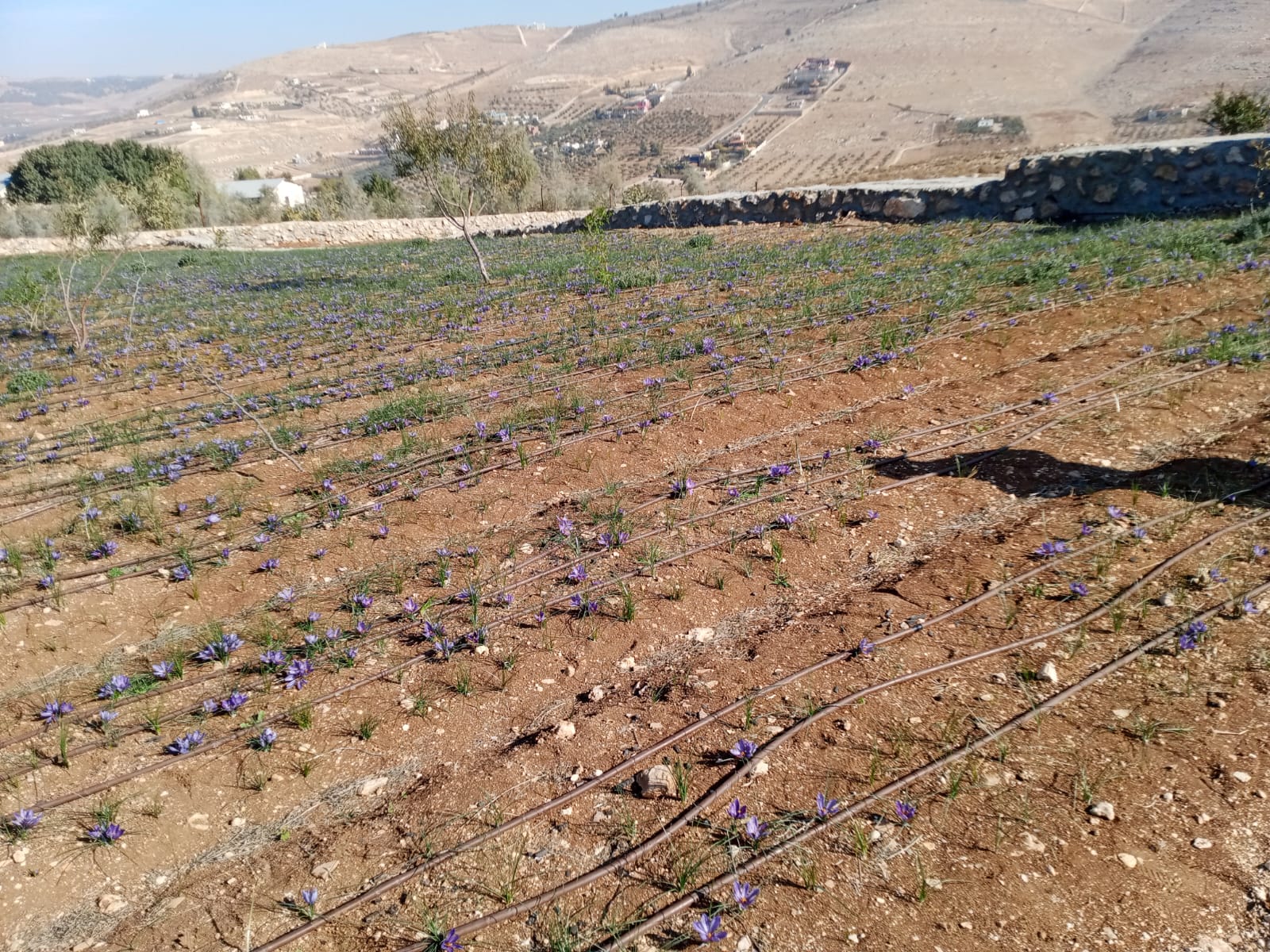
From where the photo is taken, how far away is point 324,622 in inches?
192

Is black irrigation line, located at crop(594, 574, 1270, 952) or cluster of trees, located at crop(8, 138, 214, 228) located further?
cluster of trees, located at crop(8, 138, 214, 228)

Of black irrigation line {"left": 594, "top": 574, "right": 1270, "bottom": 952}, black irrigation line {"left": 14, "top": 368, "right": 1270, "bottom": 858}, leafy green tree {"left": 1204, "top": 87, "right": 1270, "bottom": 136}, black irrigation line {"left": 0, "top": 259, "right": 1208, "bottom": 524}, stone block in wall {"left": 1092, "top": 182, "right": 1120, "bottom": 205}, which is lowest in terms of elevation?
black irrigation line {"left": 594, "top": 574, "right": 1270, "bottom": 952}

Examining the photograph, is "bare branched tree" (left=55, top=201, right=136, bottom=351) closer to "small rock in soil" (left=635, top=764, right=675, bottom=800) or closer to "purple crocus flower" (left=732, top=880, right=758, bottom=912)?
"small rock in soil" (left=635, top=764, right=675, bottom=800)

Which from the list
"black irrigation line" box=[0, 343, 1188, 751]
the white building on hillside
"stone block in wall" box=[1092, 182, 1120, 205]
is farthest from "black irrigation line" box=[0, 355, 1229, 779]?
the white building on hillside

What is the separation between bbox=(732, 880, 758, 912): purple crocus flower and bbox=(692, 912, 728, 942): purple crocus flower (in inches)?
4.8

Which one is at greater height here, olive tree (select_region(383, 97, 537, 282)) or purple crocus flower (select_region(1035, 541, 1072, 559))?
olive tree (select_region(383, 97, 537, 282))

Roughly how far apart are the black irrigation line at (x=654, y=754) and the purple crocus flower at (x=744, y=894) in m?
0.51

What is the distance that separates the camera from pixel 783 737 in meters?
3.58

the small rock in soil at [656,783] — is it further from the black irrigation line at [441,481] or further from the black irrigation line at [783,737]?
the black irrigation line at [441,481]

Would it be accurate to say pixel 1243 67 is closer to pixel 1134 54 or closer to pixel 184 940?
pixel 1134 54

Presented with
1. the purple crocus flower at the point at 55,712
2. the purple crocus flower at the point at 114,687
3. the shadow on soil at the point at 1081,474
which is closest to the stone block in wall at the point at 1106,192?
the shadow on soil at the point at 1081,474

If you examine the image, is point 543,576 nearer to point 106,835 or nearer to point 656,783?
point 656,783

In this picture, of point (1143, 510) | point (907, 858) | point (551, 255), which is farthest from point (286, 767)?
point (551, 255)

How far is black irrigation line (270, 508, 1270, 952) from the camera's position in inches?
116
